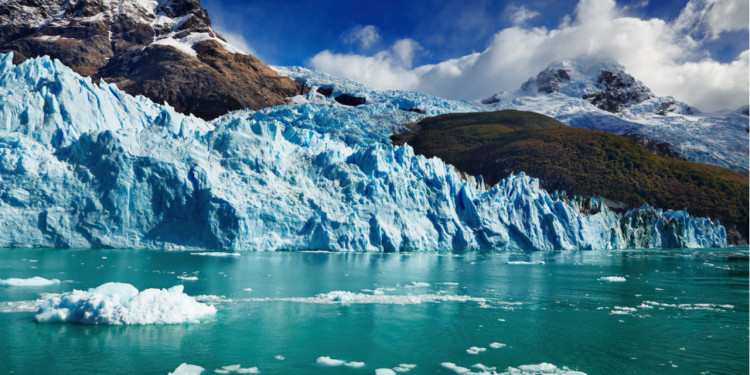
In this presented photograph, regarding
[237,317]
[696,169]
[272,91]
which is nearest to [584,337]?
[237,317]

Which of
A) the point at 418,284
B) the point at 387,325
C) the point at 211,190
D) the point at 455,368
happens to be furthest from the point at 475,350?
the point at 211,190

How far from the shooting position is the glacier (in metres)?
26.5

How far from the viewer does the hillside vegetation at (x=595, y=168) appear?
72.1 meters

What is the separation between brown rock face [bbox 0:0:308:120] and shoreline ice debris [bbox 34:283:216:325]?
87.7 m

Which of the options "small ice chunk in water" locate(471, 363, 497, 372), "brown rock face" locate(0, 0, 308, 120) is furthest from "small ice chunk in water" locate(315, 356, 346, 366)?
"brown rock face" locate(0, 0, 308, 120)

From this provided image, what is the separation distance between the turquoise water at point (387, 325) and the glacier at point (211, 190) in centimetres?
593

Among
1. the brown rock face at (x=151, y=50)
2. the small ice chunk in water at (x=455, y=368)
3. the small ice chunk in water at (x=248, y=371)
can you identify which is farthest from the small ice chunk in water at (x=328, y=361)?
the brown rock face at (x=151, y=50)

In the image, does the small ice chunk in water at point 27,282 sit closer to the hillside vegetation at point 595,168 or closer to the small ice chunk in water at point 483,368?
the small ice chunk in water at point 483,368

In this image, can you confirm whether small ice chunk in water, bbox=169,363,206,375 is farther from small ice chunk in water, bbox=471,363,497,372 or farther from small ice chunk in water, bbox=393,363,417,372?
small ice chunk in water, bbox=471,363,497,372

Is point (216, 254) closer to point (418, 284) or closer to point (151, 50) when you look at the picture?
point (418, 284)

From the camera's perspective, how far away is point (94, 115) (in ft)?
108

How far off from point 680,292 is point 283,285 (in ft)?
44.0

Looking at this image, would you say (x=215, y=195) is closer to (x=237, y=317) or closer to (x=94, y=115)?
(x=94, y=115)

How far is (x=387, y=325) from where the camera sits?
11.6 metres
